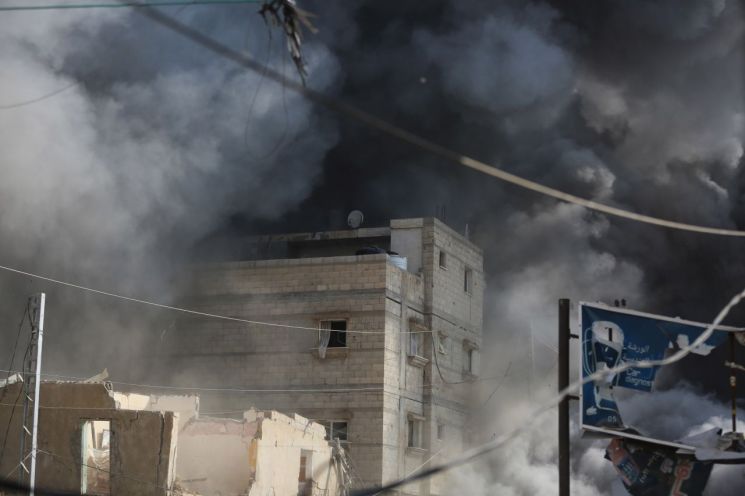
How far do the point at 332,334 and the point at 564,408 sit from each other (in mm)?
21741

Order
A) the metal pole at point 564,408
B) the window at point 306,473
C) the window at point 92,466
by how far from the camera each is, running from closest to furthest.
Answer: the metal pole at point 564,408
the window at point 92,466
the window at point 306,473

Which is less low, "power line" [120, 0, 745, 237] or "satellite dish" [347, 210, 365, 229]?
"satellite dish" [347, 210, 365, 229]

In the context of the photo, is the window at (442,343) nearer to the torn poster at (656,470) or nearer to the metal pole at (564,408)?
the torn poster at (656,470)

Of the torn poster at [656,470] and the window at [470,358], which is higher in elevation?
the window at [470,358]

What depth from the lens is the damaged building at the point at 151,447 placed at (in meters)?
26.6

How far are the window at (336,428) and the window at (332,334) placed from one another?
2.56m

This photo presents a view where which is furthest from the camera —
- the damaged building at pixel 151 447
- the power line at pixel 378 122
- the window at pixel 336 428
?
the window at pixel 336 428

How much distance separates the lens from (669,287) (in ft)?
166

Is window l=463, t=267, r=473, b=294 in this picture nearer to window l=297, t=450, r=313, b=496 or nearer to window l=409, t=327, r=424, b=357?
window l=409, t=327, r=424, b=357

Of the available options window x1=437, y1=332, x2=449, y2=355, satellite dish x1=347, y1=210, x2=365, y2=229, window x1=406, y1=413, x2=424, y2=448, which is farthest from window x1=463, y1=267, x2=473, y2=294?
window x1=406, y1=413, x2=424, y2=448

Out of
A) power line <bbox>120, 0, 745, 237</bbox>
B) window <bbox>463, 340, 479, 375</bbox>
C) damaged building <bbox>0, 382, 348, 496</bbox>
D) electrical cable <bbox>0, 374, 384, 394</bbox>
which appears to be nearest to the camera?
power line <bbox>120, 0, 745, 237</bbox>

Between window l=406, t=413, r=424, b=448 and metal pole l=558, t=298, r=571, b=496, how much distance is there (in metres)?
22.5

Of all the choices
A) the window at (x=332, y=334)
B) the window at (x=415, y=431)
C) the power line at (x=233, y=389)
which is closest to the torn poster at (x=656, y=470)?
the power line at (x=233, y=389)

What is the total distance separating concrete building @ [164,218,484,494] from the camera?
122 ft
